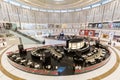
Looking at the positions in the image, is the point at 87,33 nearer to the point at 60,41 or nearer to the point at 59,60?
the point at 60,41

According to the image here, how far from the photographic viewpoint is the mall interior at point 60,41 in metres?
6.27

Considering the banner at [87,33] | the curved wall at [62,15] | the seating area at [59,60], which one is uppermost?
the curved wall at [62,15]

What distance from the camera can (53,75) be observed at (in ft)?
19.2

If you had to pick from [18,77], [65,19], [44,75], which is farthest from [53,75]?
[65,19]

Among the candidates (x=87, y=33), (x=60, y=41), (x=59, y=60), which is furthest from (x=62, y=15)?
(x=59, y=60)

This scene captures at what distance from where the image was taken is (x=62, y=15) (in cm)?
2664

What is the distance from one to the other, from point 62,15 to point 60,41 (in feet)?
37.7

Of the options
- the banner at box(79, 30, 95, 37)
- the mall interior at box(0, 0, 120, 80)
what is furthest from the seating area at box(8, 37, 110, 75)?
the banner at box(79, 30, 95, 37)

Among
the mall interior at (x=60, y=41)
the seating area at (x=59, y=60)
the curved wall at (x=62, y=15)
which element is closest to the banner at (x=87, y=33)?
the mall interior at (x=60, y=41)

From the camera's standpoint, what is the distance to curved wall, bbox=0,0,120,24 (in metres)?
16.2

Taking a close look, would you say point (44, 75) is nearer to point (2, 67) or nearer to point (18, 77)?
point (18, 77)

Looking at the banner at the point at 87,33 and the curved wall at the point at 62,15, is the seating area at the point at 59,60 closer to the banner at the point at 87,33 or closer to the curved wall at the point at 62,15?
the curved wall at the point at 62,15

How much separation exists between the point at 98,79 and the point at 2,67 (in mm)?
7742

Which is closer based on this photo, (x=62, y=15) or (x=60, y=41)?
(x=60, y=41)
